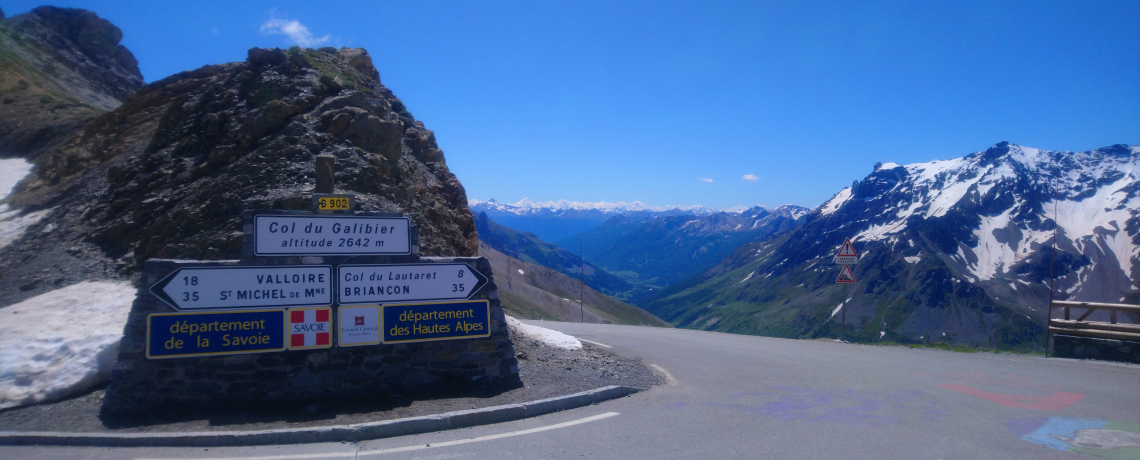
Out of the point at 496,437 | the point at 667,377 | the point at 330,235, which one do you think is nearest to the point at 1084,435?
the point at 667,377

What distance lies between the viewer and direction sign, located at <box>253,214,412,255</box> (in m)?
8.26

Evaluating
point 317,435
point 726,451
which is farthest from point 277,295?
point 726,451

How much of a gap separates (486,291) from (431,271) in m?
0.91

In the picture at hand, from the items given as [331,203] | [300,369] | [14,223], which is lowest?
[300,369]

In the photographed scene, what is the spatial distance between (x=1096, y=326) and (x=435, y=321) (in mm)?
14642

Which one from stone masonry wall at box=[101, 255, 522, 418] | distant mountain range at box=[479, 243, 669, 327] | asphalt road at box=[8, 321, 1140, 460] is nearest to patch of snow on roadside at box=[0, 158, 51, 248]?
stone masonry wall at box=[101, 255, 522, 418]

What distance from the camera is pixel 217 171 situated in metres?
17.4

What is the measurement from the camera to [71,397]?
25.3 feet

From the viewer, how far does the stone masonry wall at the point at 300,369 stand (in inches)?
293

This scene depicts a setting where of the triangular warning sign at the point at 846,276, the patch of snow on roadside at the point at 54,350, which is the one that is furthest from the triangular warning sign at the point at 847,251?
the patch of snow on roadside at the point at 54,350

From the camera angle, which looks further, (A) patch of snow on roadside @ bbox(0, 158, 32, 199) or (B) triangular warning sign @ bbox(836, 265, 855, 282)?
(A) patch of snow on roadside @ bbox(0, 158, 32, 199)

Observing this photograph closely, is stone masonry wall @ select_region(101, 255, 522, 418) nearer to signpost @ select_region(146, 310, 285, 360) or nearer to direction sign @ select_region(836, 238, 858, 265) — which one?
signpost @ select_region(146, 310, 285, 360)

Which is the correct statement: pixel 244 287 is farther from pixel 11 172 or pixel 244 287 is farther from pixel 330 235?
pixel 11 172

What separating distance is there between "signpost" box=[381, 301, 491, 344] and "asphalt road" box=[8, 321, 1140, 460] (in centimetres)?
197
